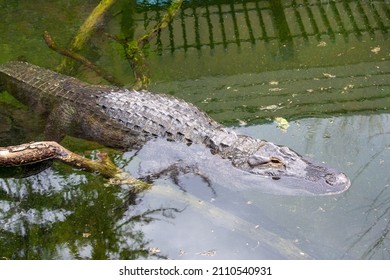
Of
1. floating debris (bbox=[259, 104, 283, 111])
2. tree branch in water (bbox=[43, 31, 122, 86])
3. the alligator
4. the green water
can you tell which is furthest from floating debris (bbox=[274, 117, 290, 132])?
tree branch in water (bbox=[43, 31, 122, 86])

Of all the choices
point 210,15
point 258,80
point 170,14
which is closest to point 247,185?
point 258,80

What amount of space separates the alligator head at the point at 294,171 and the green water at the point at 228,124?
11cm

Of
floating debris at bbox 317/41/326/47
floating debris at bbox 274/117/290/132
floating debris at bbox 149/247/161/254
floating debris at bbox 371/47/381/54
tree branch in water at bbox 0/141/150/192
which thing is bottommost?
floating debris at bbox 149/247/161/254

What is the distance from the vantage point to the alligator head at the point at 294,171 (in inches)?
173

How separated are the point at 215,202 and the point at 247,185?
0.33m

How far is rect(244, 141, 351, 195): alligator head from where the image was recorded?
4.38 meters

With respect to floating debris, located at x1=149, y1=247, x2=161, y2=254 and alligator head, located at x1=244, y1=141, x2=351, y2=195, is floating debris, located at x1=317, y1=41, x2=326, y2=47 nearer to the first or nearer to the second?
alligator head, located at x1=244, y1=141, x2=351, y2=195

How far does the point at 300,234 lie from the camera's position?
4039 mm

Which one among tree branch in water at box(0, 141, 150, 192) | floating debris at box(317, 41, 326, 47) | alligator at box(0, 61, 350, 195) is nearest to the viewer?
tree branch in water at box(0, 141, 150, 192)

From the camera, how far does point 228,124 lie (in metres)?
5.23

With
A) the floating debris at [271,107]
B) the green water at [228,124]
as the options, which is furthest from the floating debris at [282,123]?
the floating debris at [271,107]

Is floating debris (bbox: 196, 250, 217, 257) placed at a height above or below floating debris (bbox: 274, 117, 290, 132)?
below

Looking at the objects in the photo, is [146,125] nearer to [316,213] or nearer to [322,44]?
[316,213]

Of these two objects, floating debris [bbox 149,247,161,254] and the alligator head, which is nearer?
floating debris [bbox 149,247,161,254]
